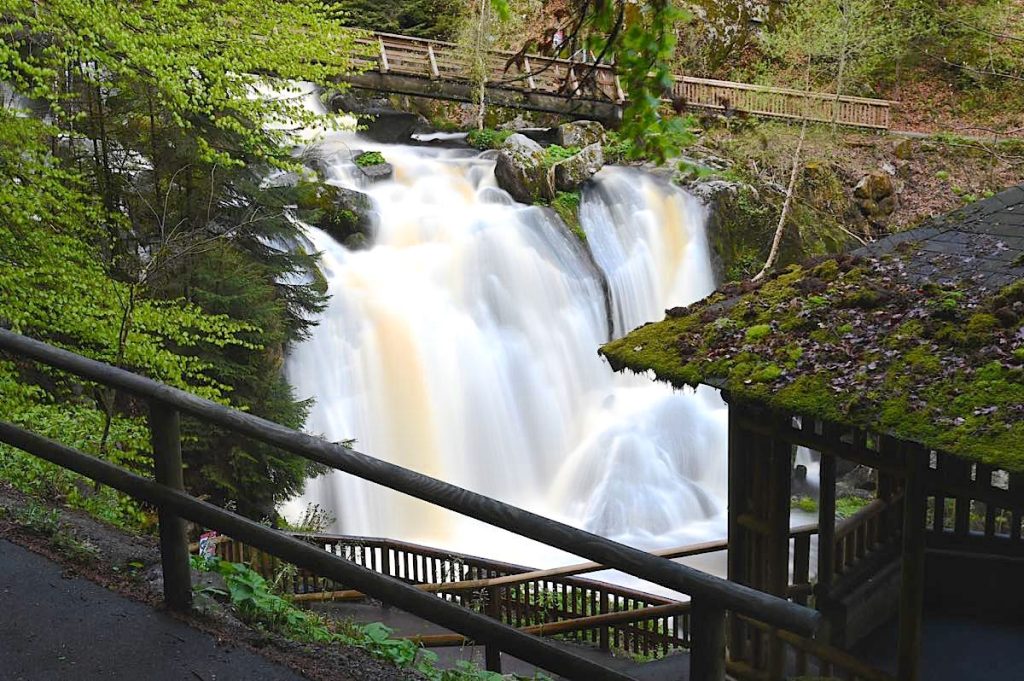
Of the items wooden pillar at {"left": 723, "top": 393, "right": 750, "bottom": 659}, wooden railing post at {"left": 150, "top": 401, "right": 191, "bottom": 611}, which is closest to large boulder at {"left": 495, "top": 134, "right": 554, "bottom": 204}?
wooden pillar at {"left": 723, "top": 393, "right": 750, "bottom": 659}

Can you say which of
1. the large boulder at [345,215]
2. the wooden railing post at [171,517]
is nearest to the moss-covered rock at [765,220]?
the large boulder at [345,215]

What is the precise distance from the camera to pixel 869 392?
602cm

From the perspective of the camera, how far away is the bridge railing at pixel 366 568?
2408 mm

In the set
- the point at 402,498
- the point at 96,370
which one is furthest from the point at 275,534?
the point at 402,498

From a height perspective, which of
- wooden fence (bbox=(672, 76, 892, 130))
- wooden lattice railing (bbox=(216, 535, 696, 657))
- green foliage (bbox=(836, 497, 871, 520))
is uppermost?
wooden fence (bbox=(672, 76, 892, 130))

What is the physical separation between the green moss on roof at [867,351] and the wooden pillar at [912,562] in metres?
0.67

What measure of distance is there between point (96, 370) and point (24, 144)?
6.75 meters

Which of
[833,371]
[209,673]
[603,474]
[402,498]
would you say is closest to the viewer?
[209,673]

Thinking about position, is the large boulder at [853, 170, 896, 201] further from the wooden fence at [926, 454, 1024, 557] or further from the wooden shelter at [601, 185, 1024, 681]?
the wooden shelter at [601, 185, 1024, 681]

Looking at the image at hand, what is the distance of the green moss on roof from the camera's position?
18.5ft

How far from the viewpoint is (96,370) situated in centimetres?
331

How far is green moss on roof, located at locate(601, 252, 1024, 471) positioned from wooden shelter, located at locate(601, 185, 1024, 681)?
1cm

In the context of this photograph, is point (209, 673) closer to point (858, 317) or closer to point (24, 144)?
point (858, 317)

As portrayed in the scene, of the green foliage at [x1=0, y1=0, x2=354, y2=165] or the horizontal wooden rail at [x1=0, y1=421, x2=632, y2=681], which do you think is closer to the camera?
the horizontal wooden rail at [x1=0, y1=421, x2=632, y2=681]
